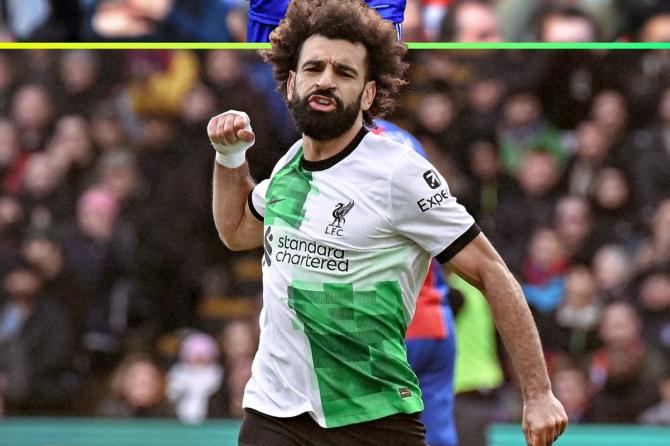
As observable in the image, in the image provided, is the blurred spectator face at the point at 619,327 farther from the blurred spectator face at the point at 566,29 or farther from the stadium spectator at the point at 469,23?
the stadium spectator at the point at 469,23

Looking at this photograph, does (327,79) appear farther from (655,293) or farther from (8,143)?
(8,143)

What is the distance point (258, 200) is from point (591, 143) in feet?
18.0

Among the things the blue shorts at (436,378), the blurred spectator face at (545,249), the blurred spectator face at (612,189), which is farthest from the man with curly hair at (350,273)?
the blurred spectator face at (612,189)

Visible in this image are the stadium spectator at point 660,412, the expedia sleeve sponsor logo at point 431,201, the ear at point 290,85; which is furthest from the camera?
the stadium spectator at point 660,412

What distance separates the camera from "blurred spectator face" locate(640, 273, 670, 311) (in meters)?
9.59

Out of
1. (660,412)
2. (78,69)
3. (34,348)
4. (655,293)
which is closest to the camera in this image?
(660,412)

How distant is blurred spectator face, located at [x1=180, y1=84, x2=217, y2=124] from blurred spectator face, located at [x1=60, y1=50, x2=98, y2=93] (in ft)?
2.77

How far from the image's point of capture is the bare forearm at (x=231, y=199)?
190 inches

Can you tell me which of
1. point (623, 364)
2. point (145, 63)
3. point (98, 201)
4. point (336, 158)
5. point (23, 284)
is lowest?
point (623, 364)

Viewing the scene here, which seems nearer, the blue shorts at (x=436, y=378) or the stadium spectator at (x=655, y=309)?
the blue shorts at (x=436, y=378)

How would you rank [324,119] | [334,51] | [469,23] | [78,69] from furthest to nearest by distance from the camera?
[78,69]
[469,23]
[334,51]
[324,119]

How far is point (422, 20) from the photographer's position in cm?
948

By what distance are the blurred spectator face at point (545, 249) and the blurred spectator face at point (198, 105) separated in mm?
2366

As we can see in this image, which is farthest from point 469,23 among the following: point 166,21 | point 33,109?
point 33,109
